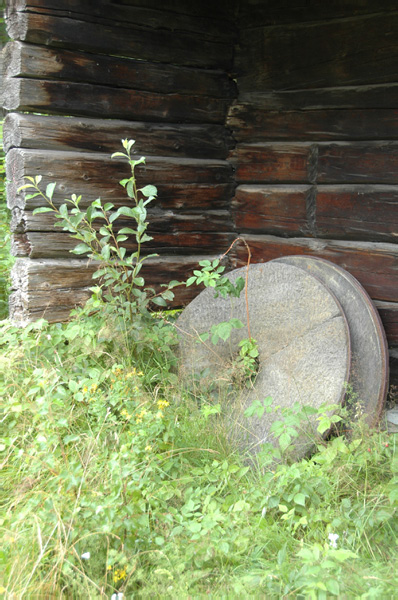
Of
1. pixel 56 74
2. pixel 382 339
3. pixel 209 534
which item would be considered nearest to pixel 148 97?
pixel 56 74

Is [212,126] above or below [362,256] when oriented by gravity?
above

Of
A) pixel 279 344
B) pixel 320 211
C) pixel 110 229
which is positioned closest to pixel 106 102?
pixel 110 229

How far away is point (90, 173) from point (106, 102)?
17.3 inches

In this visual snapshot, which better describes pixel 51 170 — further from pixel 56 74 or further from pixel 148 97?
pixel 148 97

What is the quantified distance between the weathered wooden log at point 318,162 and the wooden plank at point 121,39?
665mm

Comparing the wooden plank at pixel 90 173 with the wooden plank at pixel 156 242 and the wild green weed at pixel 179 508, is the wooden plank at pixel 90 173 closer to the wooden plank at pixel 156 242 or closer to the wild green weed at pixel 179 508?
the wooden plank at pixel 156 242

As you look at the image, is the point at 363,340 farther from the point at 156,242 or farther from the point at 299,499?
the point at 156,242

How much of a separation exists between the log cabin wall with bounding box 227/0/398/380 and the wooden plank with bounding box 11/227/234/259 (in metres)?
0.20

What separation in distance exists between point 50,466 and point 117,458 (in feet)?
0.80

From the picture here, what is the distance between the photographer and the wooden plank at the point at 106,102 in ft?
10.6

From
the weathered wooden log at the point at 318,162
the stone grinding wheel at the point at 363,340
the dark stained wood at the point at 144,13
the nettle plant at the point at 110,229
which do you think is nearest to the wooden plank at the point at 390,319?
the stone grinding wheel at the point at 363,340

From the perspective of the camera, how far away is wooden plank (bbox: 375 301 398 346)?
10.7ft

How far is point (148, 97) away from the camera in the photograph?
366 cm

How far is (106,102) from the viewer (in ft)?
11.5
